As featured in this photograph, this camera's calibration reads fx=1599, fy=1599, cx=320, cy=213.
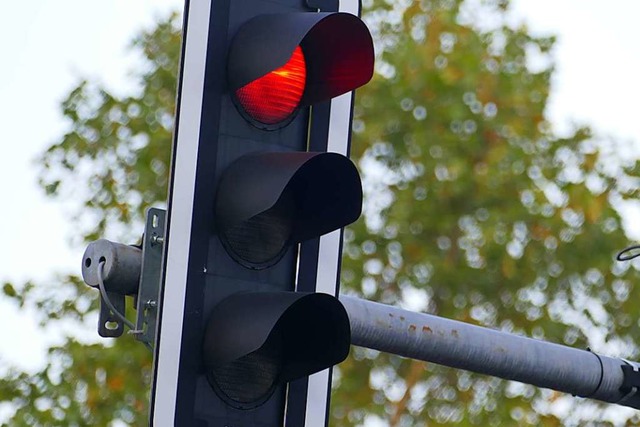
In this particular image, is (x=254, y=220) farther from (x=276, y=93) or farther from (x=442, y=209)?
(x=442, y=209)

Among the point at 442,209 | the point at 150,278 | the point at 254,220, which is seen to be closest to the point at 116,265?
the point at 150,278

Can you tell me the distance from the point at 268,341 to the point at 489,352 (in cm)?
122

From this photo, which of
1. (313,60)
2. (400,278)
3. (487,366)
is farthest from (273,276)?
(400,278)

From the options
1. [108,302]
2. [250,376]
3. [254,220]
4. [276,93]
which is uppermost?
[276,93]

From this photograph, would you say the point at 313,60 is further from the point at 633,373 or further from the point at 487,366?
the point at 633,373

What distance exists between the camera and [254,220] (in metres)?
3.74

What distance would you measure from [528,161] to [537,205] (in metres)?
0.53

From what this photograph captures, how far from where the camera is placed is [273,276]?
3787 millimetres

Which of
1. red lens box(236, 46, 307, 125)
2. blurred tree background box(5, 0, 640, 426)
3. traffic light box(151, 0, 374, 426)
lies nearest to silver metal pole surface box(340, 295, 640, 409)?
traffic light box(151, 0, 374, 426)

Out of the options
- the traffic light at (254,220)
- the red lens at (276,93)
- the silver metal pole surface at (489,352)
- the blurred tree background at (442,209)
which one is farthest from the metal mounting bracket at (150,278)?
the blurred tree background at (442,209)

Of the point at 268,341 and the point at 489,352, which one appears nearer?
the point at 268,341

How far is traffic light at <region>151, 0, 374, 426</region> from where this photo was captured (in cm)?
360

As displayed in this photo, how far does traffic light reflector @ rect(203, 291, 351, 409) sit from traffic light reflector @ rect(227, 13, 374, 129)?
1.59 feet

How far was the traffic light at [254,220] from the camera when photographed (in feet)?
11.8
